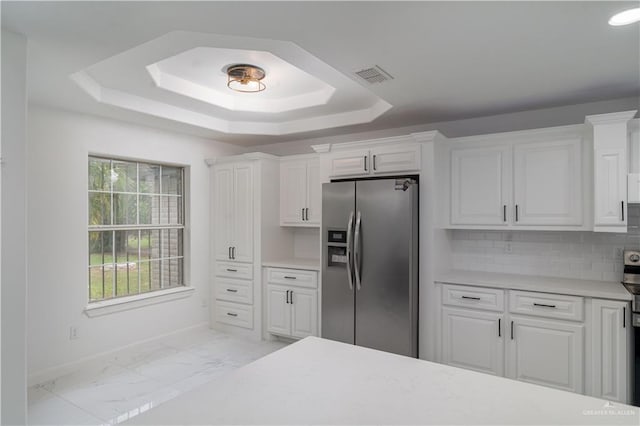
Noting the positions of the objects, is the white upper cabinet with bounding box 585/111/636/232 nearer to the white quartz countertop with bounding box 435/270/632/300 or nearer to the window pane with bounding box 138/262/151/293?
the white quartz countertop with bounding box 435/270/632/300

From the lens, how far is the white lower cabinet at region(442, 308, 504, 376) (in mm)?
2977

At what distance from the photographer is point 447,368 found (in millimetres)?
1267

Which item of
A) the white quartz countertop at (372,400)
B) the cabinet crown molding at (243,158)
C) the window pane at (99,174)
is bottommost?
the white quartz countertop at (372,400)

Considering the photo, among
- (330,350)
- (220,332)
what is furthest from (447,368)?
(220,332)

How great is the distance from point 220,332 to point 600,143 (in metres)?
4.32

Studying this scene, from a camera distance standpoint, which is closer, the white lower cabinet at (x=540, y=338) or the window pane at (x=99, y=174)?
the white lower cabinet at (x=540, y=338)

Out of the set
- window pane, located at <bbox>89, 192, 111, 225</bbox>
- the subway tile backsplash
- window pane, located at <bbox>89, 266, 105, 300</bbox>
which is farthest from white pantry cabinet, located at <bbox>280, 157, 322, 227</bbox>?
window pane, located at <bbox>89, 266, 105, 300</bbox>

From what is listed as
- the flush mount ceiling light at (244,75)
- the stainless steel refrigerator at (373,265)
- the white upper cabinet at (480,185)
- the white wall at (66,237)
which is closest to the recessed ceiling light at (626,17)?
the white upper cabinet at (480,185)

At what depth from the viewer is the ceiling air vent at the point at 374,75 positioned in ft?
8.13

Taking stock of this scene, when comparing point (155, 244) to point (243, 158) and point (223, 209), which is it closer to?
point (223, 209)

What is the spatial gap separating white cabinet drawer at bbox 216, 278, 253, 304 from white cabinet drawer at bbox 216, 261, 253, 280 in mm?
61

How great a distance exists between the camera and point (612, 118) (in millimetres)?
2670

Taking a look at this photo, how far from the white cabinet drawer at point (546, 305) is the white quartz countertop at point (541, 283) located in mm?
53

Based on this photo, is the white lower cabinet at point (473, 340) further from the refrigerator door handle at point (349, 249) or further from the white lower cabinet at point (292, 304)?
the white lower cabinet at point (292, 304)
